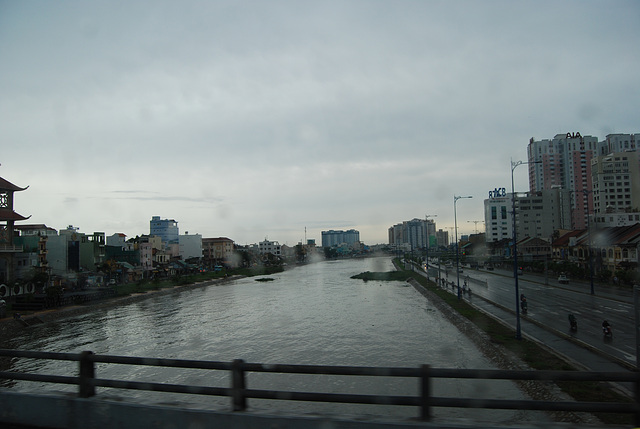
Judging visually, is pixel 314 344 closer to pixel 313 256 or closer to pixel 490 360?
pixel 490 360

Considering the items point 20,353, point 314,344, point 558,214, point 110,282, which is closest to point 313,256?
point 558,214

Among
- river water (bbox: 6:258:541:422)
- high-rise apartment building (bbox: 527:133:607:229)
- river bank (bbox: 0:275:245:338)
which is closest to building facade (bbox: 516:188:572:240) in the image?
high-rise apartment building (bbox: 527:133:607:229)

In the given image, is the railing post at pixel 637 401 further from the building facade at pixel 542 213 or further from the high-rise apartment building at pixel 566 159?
the high-rise apartment building at pixel 566 159

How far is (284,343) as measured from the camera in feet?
71.3

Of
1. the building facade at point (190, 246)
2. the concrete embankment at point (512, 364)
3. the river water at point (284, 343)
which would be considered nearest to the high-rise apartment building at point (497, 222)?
the river water at point (284, 343)

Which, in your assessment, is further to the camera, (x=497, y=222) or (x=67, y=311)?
(x=497, y=222)

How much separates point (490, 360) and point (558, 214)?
283 feet

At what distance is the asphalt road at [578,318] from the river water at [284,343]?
301 cm

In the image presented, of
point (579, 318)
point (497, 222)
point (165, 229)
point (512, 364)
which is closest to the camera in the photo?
point (512, 364)

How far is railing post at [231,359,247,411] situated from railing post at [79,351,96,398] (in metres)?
1.65

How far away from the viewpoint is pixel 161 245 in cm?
7519

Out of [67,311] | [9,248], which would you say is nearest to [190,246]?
[9,248]

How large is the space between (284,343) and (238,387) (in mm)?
18452

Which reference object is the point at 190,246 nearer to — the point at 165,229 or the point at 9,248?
the point at 165,229
